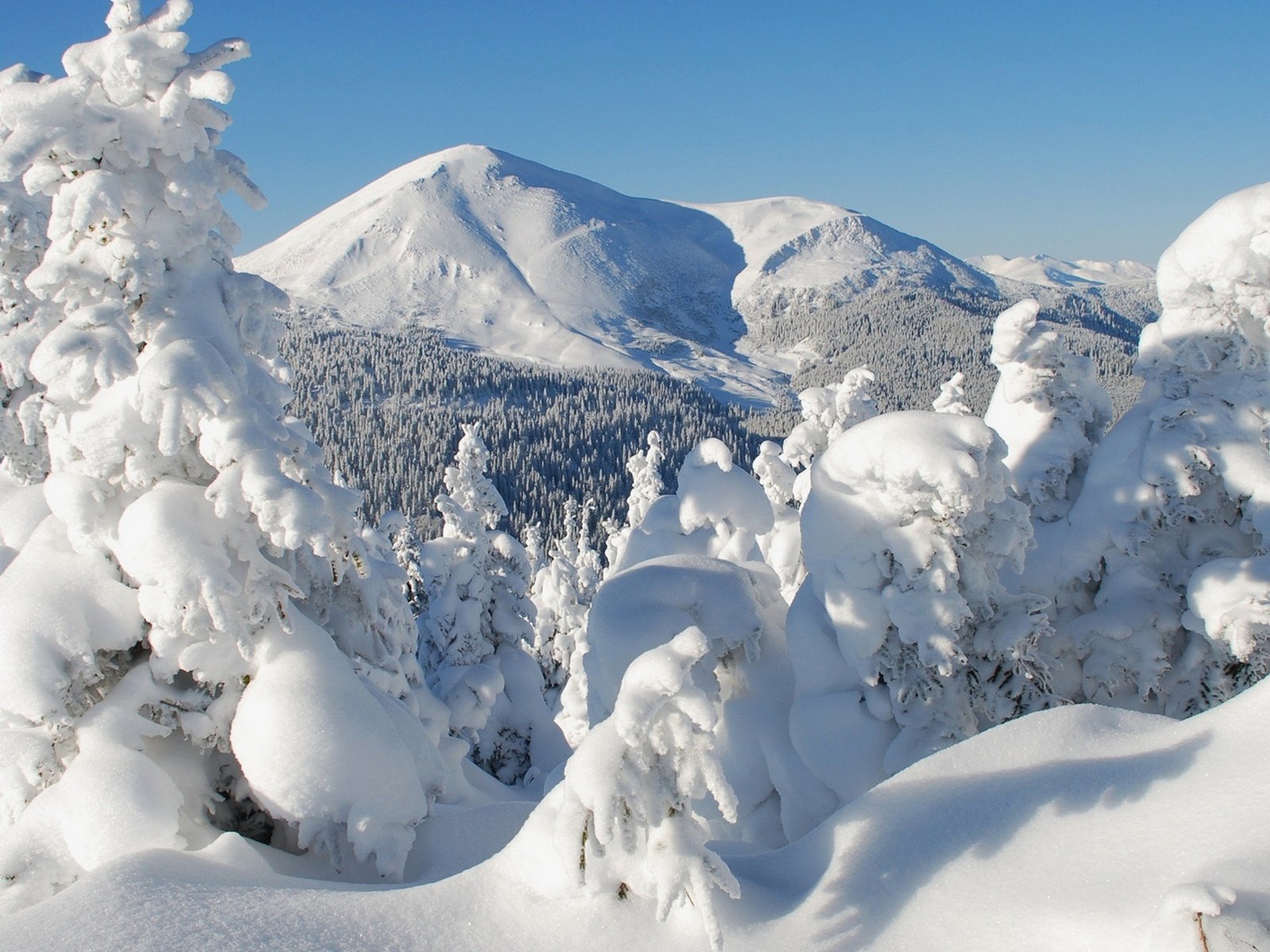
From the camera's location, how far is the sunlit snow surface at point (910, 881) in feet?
14.7

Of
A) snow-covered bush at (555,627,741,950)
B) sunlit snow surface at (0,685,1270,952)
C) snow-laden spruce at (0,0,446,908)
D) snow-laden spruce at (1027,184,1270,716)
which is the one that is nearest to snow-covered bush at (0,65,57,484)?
snow-laden spruce at (0,0,446,908)

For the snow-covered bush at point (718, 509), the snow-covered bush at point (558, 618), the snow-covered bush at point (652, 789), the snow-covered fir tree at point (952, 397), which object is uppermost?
the snow-covered fir tree at point (952, 397)

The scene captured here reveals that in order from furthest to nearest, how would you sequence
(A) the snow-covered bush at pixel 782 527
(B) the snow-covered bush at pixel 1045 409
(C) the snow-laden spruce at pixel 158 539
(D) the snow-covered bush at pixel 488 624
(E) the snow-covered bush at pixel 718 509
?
(D) the snow-covered bush at pixel 488 624 → (A) the snow-covered bush at pixel 782 527 → (E) the snow-covered bush at pixel 718 509 → (B) the snow-covered bush at pixel 1045 409 → (C) the snow-laden spruce at pixel 158 539

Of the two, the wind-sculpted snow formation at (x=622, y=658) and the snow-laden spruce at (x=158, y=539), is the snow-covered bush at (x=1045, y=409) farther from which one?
the snow-laden spruce at (x=158, y=539)

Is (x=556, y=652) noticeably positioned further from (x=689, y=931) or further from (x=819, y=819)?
(x=689, y=931)

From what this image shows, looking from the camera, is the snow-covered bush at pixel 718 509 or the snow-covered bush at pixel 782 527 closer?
the snow-covered bush at pixel 718 509

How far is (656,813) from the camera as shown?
4785mm

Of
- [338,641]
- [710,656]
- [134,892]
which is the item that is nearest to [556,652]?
[710,656]

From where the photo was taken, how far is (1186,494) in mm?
9656

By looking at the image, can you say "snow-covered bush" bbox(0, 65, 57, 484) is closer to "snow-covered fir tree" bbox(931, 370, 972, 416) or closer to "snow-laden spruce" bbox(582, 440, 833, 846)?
"snow-laden spruce" bbox(582, 440, 833, 846)

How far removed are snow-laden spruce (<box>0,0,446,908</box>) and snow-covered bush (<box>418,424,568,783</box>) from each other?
47.1 ft

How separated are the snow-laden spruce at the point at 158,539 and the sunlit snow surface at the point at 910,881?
98cm

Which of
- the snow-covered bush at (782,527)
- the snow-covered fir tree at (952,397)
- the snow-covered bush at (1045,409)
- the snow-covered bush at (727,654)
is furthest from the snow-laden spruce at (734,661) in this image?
the snow-covered fir tree at (952,397)

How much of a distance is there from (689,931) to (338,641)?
487 cm
